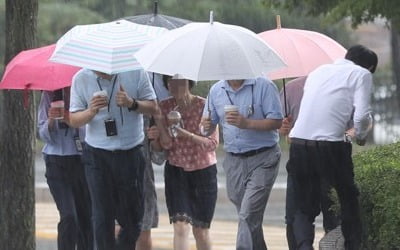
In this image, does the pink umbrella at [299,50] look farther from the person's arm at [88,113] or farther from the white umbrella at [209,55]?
the person's arm at [88,113]

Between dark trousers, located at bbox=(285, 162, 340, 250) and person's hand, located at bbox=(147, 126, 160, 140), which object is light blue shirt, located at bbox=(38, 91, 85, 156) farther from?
dark trousers, located at bbox=(285, 162, 340, 250)

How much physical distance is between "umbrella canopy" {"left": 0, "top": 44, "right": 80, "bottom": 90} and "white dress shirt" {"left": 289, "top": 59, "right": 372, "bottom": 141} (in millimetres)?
1856

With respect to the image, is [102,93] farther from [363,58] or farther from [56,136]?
[363,58]

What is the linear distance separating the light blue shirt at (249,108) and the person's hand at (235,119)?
0.69ft

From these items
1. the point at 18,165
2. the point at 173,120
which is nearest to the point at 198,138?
the point at 173,120

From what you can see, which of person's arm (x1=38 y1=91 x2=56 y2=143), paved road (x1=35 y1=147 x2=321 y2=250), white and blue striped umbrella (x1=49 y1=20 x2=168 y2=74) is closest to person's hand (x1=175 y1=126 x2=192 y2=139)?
white and blue striped umbrella (x1=49 y1=20 x2=168 y2=74)

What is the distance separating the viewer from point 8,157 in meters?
8.19

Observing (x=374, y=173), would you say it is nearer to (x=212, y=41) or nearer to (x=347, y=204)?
(x=347, y=204)

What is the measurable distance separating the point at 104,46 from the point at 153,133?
106 centimetres

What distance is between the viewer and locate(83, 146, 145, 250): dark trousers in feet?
24.4

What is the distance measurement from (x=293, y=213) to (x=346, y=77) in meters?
1.20

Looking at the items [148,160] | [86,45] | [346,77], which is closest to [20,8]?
[86,45]

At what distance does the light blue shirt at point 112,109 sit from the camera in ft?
24.3

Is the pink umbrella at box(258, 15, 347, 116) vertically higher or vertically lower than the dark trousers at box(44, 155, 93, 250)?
higher
